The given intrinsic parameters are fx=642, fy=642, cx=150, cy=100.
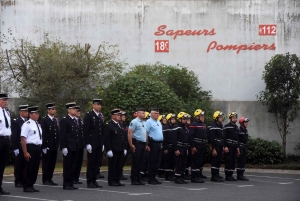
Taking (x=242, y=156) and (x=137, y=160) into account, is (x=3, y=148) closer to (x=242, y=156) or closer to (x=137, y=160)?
(x=137, y=160)

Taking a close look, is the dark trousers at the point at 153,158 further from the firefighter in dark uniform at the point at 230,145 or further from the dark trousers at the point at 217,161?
the firefighter in dark uniform at the point at 230,145

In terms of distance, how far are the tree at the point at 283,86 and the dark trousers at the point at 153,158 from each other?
12.3 m


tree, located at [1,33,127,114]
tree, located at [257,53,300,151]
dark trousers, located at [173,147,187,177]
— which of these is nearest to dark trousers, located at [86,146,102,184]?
dark trousers, located at [173,147,187,177]

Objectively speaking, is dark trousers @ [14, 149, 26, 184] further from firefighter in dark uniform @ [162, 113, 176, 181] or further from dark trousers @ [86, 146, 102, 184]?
firefighter in dark uniform @ [162, 113, 176, 181]

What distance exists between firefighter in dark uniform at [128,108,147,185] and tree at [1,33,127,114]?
947 centimetres

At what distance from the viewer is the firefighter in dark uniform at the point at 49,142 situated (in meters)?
17.9

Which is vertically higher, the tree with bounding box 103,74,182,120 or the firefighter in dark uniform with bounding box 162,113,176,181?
the tree with bounding box 103,74,182,120

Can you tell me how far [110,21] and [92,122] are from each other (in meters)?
15.8

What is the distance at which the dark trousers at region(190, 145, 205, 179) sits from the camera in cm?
1962

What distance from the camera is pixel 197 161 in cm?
1966

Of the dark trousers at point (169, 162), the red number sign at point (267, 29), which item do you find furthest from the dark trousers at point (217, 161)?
the red number sign at point (267, 29)

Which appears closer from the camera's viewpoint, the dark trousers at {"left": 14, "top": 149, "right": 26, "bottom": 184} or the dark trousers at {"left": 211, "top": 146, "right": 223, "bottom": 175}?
the dark trousers at {"left": 14, "top": 149, "right": 26, "bottom": 184}

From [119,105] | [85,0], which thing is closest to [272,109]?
[119,105]

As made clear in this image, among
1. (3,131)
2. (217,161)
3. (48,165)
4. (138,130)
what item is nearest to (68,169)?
(48,165)
